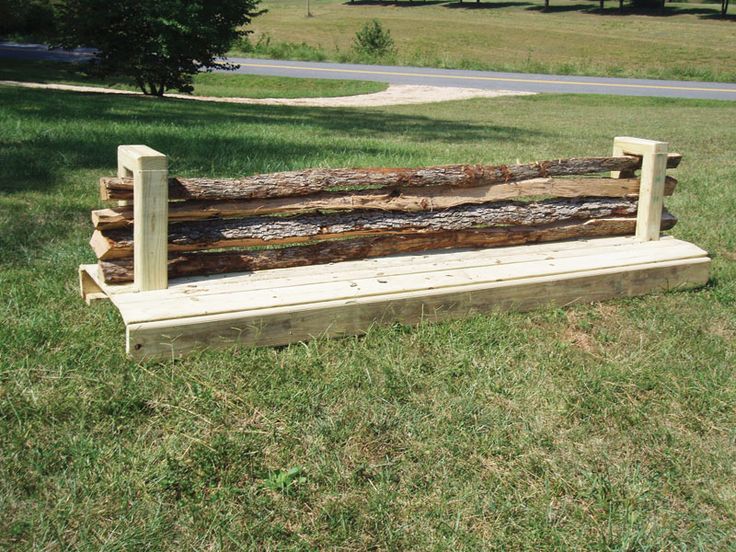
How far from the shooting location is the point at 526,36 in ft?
159

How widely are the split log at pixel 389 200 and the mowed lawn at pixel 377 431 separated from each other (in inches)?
23.7

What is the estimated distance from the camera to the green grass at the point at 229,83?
68.7ft

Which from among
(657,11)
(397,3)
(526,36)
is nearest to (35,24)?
(526,36)

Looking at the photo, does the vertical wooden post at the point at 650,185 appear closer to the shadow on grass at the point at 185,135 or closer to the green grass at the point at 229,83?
the shadow on grass at the point at 185,135

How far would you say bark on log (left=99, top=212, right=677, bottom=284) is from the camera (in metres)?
4.16

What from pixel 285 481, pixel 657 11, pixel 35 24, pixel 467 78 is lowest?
pixel 285 481

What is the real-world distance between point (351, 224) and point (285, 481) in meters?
1.83

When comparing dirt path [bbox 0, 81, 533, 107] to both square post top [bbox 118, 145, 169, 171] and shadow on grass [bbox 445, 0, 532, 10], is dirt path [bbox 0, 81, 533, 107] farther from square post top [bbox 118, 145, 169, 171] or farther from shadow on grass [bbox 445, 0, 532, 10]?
shadow on grass [bbox 445, 0, 532, 10]

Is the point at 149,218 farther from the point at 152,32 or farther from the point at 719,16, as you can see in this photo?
the point at 719,16

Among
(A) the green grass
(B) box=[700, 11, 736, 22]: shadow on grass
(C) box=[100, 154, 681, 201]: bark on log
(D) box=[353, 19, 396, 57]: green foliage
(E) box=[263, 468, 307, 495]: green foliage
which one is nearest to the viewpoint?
(E) box=[263, 468, 307, 495]: green foliage

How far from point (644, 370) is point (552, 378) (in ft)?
1.50

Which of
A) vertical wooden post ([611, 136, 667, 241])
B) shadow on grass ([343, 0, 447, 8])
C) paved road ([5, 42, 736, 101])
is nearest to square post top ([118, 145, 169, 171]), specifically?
vertical wooden post ([611, 136, 667, 241])

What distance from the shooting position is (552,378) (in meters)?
3.88

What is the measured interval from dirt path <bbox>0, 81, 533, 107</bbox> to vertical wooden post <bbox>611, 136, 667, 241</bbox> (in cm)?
1319
